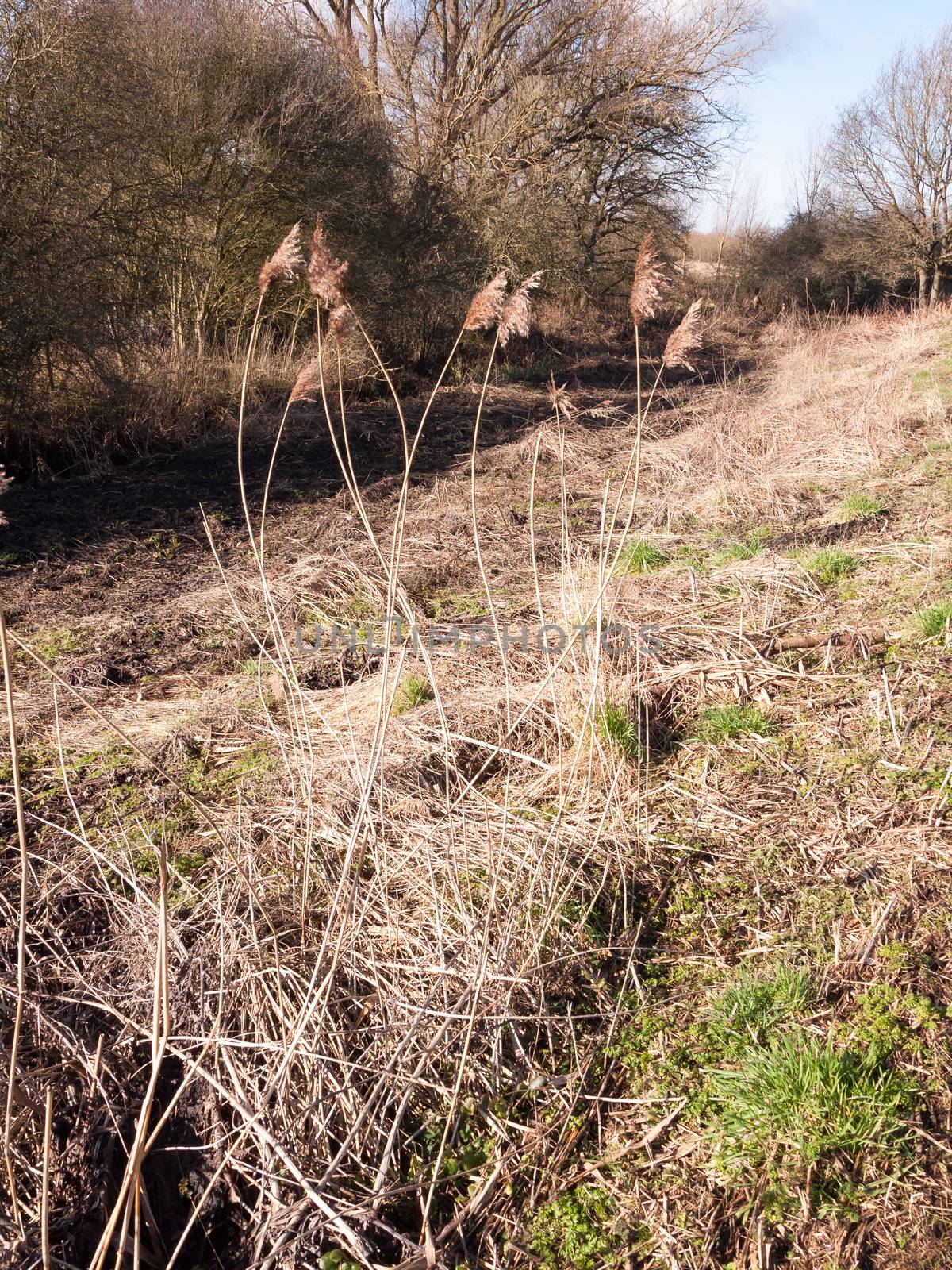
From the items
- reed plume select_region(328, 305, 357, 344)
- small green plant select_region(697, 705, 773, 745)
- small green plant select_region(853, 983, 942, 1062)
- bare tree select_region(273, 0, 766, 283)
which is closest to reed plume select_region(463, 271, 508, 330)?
reed plume select_region(328, 305, 357, 344)

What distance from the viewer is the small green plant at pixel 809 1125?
1.90 m

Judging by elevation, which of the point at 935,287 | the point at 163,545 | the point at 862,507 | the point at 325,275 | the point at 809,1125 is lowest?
the point at 809,1125

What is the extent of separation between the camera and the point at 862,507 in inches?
224

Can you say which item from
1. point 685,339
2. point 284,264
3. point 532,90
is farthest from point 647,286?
point 532,90

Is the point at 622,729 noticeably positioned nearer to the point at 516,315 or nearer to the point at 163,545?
the point at 516,315

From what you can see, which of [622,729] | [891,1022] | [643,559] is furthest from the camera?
[643,559]

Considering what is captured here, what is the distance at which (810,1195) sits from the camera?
1.89 m

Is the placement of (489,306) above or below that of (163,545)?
above

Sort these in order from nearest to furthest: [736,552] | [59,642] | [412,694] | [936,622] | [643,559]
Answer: [936,622] → [412,694] → [59,642] → [736,552] → [643,559]

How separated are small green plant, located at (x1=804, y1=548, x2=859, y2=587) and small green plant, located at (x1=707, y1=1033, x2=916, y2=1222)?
2.96 metres

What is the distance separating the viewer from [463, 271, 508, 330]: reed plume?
2.57 m

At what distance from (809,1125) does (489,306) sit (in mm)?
2368

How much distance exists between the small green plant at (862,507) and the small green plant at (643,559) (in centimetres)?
134

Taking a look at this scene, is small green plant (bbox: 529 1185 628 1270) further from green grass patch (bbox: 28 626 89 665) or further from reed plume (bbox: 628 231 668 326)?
green grass patch (bbox: 28 626 89 665)
